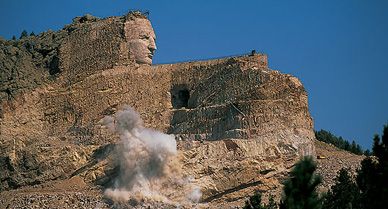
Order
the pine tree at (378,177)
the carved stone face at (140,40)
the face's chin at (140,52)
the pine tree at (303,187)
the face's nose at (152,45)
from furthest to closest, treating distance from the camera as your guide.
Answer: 1. the face's nose at (152,45)
2. the carved stone face at (140,40)
3. the face's chin at (140,52)
4. the pine tree at (378,177)
5. the pine tree at (303,187)

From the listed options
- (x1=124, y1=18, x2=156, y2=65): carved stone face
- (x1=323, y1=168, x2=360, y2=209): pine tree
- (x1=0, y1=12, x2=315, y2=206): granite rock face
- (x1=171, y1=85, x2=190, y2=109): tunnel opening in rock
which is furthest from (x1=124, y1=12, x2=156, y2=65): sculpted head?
(x1=323, y1=168, x2=360, y2=209): pine tree

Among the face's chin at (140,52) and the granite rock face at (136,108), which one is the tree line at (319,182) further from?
the face's chin at (140,52)

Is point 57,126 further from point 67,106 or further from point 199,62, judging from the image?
point 199,62

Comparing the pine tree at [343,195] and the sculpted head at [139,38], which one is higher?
the sculpted head at [139,38]

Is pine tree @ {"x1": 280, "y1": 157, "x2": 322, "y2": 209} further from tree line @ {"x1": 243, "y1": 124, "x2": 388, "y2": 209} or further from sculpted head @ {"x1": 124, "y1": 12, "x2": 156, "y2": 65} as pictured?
sculpted head @ {"x1": 124, "y1": 12, "x2": 156, "y2": 65}

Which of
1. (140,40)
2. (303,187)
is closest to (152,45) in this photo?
(140,40)

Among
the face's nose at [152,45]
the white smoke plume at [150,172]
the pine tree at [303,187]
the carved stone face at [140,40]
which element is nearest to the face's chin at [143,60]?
the carved stone face at [140,40]

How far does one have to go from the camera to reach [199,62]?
74.1 meters

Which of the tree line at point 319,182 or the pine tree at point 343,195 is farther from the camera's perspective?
the pine tree at point 343,195

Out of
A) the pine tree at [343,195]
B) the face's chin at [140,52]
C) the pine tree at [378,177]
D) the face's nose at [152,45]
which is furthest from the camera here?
the face's nose at [152,45]

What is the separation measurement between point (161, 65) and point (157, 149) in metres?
7.77

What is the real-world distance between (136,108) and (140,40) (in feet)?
15.6

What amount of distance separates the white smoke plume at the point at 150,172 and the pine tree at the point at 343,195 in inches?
369

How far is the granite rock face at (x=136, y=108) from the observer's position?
68312 mm
